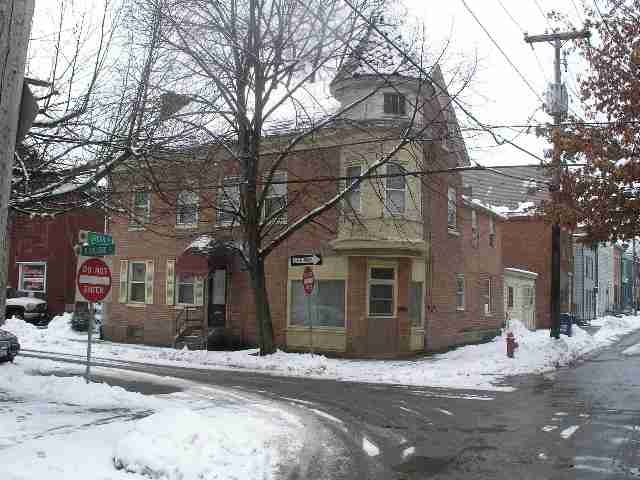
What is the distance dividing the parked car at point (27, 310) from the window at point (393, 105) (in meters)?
18.9

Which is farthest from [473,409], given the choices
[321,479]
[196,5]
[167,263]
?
[167,263]

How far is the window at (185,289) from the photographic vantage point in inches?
1026

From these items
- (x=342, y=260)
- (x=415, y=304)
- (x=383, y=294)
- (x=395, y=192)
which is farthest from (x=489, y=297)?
(x=342, y=260)

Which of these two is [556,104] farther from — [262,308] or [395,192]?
[262,308]

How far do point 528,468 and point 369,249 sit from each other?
46.3 feet

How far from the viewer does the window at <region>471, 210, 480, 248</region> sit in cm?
2903

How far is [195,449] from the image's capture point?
25.5 feet

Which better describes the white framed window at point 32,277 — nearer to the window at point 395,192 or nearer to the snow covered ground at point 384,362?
the snow covered ground at point 384,362

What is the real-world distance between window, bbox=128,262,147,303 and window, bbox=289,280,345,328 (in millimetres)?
7223

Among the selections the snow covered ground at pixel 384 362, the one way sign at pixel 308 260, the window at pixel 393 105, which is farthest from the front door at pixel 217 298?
the window at pixel 393 105

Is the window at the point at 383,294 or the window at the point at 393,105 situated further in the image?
the window at the point at 393,105

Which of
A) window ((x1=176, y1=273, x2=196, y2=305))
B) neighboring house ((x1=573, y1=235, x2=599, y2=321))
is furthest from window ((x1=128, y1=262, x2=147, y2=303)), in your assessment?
neighboring house ((x1=573, y1=235, x2=599, y2=321))

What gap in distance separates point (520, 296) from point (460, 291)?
9.48 metres

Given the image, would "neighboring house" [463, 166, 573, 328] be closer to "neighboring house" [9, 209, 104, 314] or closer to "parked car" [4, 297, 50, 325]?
"neighboring house" [9, 209, 104, 314]
